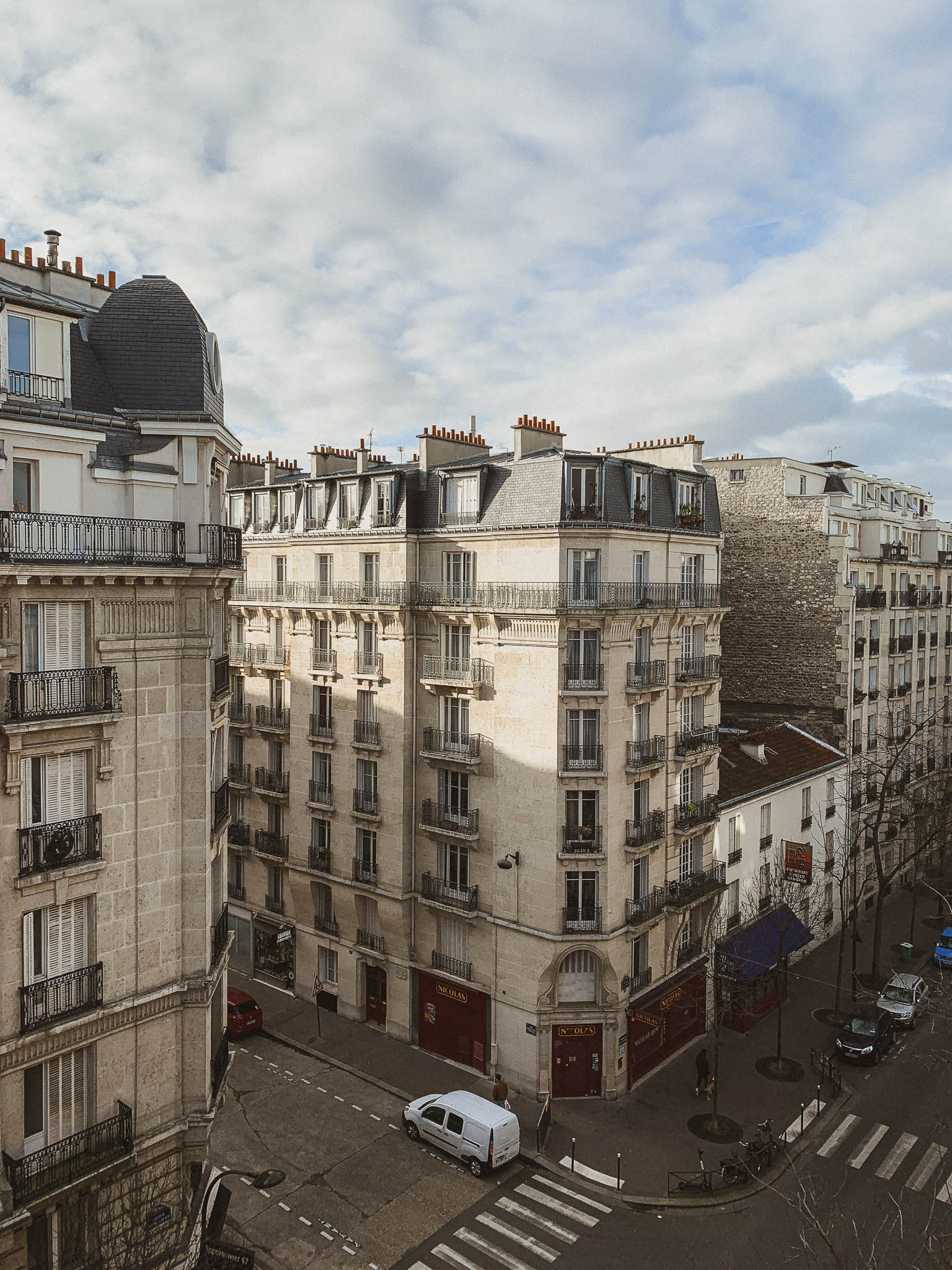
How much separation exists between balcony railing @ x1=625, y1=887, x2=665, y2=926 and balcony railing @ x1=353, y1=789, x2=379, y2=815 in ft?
32.3

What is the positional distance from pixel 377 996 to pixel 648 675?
54.2 feet

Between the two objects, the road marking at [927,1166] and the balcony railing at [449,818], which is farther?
the balcony railing at [449,818]

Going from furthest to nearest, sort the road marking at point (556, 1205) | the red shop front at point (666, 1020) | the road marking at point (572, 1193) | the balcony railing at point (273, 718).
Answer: the balcony railing at point (273, 718), the red shop front at point (666, 1020), the road marking at point (572, 1193), the road marking at point (556, 1205)

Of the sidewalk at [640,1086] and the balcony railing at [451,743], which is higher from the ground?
the balcony railing at [451,743]

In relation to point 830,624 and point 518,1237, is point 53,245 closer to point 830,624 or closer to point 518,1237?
point 518,1237

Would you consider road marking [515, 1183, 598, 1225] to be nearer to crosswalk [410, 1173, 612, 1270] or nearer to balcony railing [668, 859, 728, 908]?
crosswalk [410, 1173, 612, 1270]

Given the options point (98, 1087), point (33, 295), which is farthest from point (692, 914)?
point (33, 295)

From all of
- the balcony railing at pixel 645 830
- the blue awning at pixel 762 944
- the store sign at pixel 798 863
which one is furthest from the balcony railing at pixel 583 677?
the store sign at pixel 798 863

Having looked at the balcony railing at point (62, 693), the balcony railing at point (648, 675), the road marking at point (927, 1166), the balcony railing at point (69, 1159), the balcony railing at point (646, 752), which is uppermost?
the balcony railing at point (62, 693)

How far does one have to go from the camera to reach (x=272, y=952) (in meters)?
39.5

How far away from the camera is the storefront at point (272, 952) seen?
1512 inches

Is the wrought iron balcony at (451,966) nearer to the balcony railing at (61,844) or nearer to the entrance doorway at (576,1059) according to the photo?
the entrance doorway at (576,1059)

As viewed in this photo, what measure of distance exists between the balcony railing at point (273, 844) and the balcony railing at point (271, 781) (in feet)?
6.06

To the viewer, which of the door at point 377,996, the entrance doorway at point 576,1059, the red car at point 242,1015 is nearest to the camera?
the entrance doorway at point 576,1059
